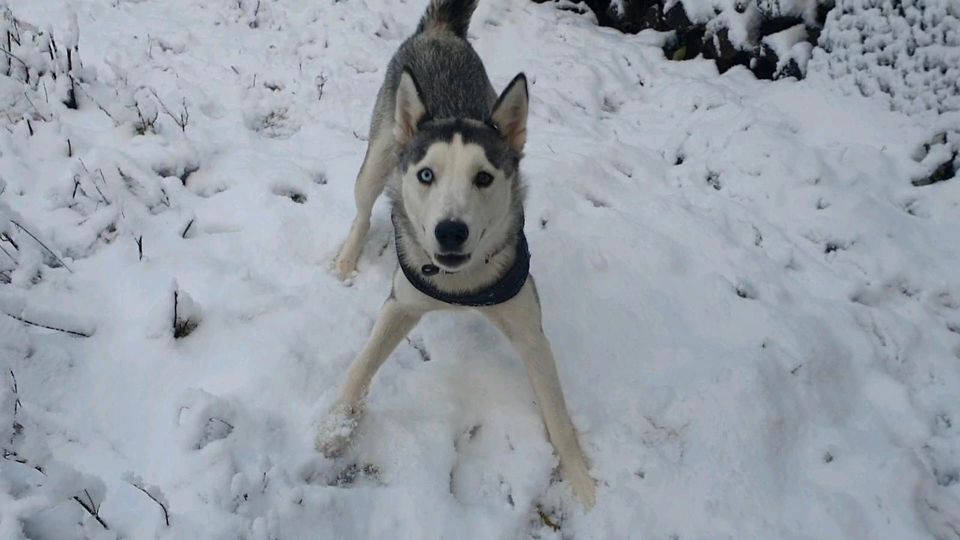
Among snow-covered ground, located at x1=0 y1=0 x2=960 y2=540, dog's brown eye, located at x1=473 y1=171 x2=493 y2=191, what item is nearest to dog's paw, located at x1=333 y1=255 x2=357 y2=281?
snow-covered ground, located at x1=0 y1=0 x2=960 y2=540

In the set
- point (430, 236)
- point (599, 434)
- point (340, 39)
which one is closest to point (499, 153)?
point (430, 236)

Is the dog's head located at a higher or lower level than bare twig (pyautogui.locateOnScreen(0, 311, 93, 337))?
higher

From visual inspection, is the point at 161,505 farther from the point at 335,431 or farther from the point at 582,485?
the point at 582,485

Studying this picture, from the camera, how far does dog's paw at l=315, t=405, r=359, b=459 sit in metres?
2.77

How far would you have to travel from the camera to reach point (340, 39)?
6.30 metres

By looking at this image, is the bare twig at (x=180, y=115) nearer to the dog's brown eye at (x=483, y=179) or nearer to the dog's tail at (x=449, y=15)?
the dog's tail at (x=449, y=15)

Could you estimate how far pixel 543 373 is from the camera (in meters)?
2.92

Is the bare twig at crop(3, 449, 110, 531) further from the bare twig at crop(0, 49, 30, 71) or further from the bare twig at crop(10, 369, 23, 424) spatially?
the bare twig at crop(0, 49, 30, 71)

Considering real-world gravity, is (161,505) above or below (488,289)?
below

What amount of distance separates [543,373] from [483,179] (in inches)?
37.5

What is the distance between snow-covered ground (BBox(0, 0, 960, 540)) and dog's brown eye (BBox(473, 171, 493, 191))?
114cm

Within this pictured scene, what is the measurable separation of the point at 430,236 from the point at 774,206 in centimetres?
333

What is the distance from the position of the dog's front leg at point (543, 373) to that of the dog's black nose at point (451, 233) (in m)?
0.56

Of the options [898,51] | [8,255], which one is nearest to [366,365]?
[8,255]
